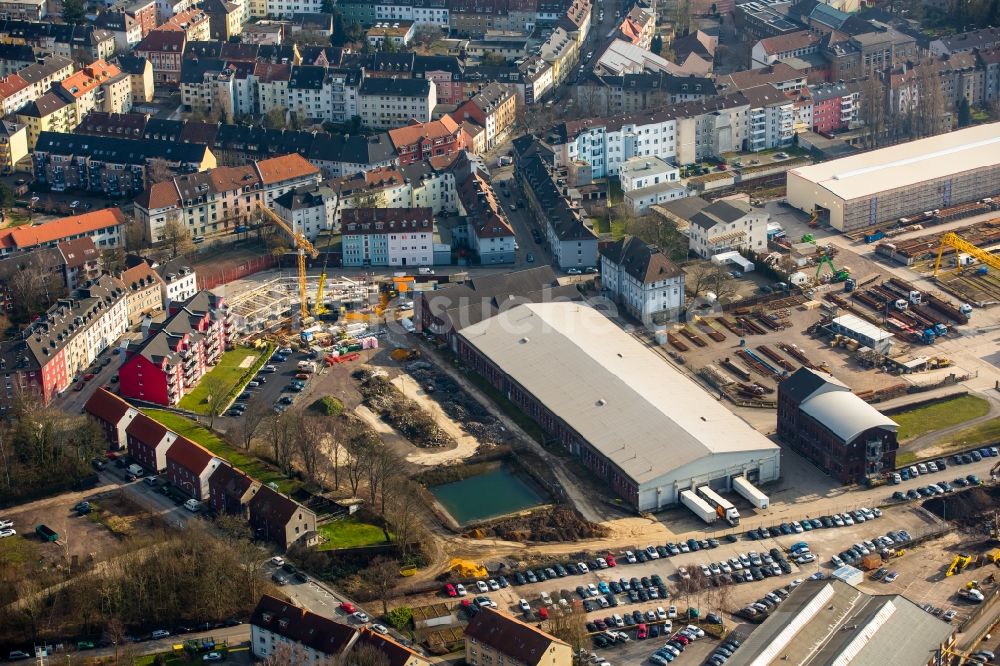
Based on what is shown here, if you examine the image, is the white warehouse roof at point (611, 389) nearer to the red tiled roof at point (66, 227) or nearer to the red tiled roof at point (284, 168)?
the red tiled roof at point (284, 168)

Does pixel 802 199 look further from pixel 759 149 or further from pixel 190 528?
pixel 190 528

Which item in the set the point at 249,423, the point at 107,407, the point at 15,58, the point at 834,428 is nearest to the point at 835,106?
the point at 834,428

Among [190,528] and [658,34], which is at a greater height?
[658,34]

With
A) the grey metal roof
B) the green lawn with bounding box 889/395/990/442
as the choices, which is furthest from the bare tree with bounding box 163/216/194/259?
the grey metal roof

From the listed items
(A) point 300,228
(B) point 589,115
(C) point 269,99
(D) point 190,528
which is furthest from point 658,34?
(D) point 190,528

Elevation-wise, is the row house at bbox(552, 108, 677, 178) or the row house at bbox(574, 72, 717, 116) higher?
the row house at bbox(574, 72, 717, 116)

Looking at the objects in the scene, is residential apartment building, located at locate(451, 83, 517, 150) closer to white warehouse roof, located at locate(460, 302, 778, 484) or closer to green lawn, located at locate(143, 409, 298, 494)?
white warehouse roof, located at locate(460, 302, 778, 484)
